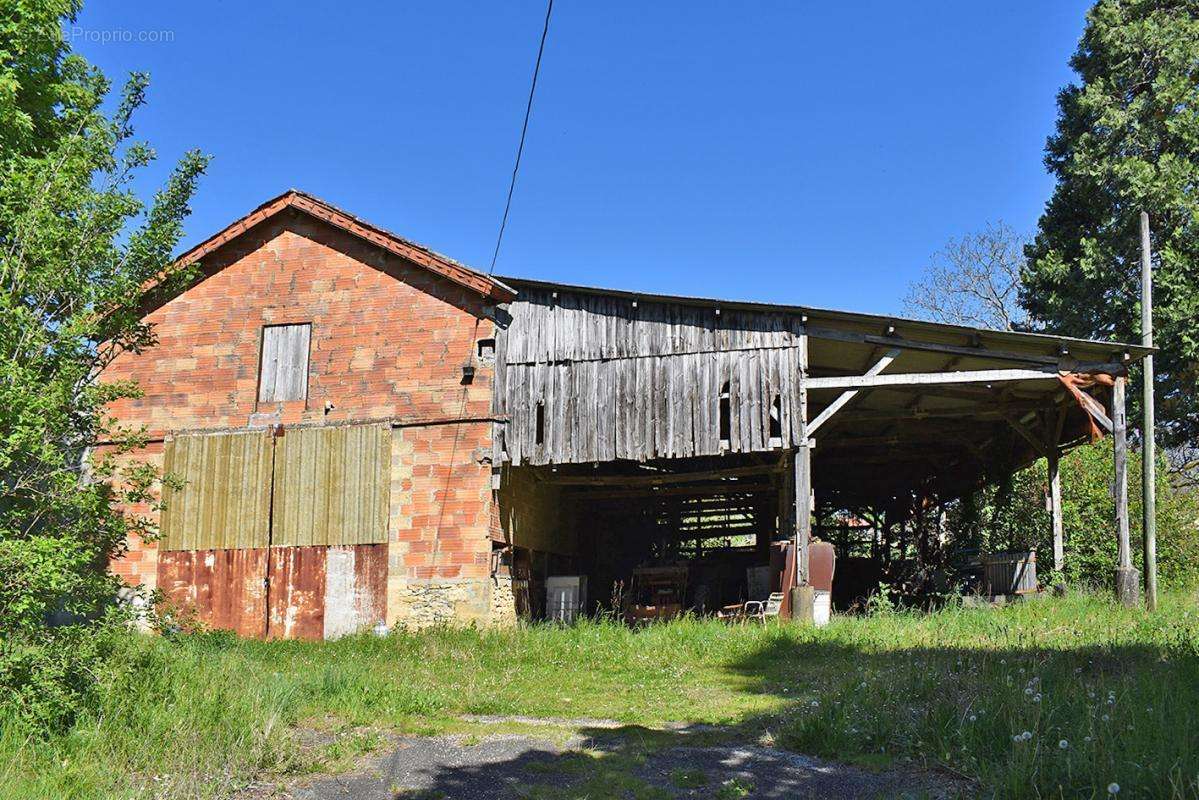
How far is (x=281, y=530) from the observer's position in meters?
17.1

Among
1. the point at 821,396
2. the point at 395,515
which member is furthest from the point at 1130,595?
the point at 395,515

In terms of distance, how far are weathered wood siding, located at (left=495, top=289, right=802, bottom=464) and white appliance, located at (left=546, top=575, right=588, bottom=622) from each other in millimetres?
2997

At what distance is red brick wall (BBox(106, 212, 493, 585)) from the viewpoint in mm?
16641

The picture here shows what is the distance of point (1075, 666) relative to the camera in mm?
9531

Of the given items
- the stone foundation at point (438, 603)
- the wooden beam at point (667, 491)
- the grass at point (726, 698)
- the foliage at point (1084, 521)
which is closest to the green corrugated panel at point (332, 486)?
the stone foundation at point (438, 603)

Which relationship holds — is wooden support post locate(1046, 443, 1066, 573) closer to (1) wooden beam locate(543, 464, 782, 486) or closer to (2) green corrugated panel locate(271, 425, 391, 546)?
(1) wooden beam locate(543, 464, 782, 486)

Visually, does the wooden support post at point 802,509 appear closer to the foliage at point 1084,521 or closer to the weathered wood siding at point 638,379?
the weathered wood siding at point 638,379

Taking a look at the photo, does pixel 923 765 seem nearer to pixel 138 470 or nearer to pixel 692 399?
pixel 138 470

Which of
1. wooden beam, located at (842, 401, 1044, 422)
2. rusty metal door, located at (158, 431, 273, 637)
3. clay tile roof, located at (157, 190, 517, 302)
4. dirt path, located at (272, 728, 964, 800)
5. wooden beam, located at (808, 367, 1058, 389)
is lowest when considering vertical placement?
dirt path, located at (272, 728, 964, 800)

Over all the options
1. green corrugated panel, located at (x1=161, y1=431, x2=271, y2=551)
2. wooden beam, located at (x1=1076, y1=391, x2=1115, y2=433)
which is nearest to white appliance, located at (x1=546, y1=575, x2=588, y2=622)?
green corrugated panel, located at (x1=161, y1=431, x2=271, y2=551)

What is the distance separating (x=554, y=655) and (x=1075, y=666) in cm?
636

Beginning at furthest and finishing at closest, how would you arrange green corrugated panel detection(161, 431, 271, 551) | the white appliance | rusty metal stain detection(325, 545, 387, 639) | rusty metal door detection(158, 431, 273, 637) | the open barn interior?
the white appliance < green corrugated panel detection(161, 431, 271, 551) < rusty metal door detection(158, 431, 273, 637) < rusty metal stain detection(325, 545, 387, 639) < the open barn interior

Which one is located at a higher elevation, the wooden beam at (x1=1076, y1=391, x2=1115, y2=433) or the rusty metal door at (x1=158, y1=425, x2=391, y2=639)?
the wooden beam at (x1=1076, y1=391, x2=1115, y2=433)

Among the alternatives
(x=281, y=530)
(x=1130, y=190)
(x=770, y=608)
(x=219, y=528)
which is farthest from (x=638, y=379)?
(x=1130, y=190)
